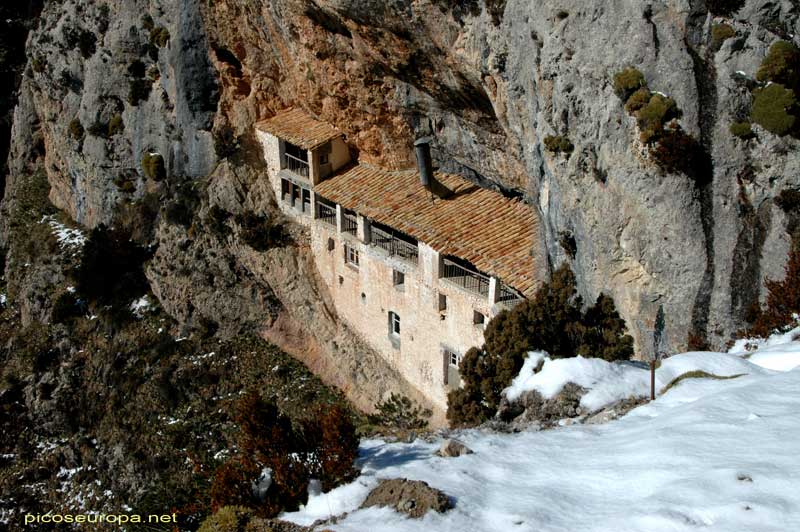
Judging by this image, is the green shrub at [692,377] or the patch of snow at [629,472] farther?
the green shrub at [692,377]

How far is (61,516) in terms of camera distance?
36.0 m

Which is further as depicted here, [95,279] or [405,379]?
[95,279]

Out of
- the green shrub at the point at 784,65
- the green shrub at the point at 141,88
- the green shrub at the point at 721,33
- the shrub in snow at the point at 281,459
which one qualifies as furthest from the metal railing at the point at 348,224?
the shrub in snow at the point at 281,459

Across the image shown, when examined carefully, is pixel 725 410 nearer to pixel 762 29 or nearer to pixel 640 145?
pixel 640 145

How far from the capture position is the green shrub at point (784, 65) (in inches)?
770

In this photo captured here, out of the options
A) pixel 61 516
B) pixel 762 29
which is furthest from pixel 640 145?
pixel 61 516

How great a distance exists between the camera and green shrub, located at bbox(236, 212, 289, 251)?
37.2 m

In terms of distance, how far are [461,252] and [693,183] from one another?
8.67 metres

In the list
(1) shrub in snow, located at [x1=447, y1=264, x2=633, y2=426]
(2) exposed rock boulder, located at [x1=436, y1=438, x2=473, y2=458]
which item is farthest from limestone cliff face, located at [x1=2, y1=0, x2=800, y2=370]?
(2) exposed rock boulder, located at [x1=436, y1=438, x2=473, y2=458]

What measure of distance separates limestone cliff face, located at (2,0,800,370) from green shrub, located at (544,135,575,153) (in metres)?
0.21

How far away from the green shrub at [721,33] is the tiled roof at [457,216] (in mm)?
8157

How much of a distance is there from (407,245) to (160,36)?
58.2 ft

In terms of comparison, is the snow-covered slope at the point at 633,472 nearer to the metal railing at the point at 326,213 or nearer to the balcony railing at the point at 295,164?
the metal railing at the point at 326,213

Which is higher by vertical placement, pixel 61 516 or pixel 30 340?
pixel 30 340
